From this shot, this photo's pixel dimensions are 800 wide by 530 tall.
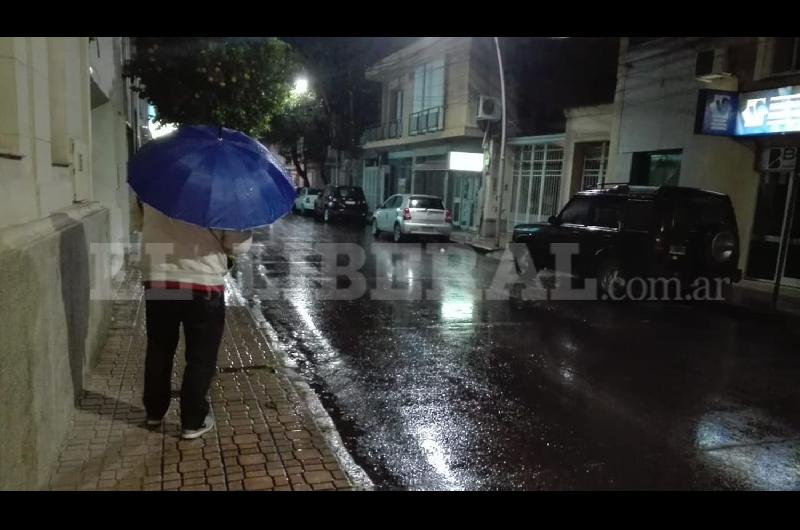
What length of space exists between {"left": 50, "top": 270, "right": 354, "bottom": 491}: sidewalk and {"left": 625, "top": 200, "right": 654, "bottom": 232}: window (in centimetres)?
667

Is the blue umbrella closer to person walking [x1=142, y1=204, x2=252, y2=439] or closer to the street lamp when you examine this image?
person walking [x1=142, y1=204, x2=252, y2=439]

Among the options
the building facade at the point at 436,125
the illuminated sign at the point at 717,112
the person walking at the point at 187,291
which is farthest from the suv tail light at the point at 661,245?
the building facade at the point at 436,125

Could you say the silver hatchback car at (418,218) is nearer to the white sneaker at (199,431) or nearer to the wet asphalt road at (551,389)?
the wet asphalt road at (551,389)

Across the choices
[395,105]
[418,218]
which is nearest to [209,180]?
[418,218]

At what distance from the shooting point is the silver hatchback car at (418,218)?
17.2m

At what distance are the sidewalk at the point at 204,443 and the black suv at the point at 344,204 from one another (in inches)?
768

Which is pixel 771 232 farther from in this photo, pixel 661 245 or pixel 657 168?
pixel 661 245

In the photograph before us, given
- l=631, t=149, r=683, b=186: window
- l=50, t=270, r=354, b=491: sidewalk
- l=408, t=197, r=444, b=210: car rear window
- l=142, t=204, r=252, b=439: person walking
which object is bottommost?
l=50, t=270, r=354, b=491: sidewalk

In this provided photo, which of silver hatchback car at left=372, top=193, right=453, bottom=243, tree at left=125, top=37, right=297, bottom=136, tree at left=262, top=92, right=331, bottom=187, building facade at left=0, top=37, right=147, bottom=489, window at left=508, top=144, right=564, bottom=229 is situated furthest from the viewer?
tree at left=262, top=92, right=331, bottom=187

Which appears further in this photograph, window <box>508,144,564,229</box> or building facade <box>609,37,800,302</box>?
window <box>508,144,564,229</box>

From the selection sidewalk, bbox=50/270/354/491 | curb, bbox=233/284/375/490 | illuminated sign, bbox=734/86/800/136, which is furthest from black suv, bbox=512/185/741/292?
sidewalk, bbox=50/270/354/491

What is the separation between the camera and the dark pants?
3.36m

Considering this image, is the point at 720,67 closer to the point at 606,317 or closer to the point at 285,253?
the point at 606,317

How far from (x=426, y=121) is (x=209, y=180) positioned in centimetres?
2203
